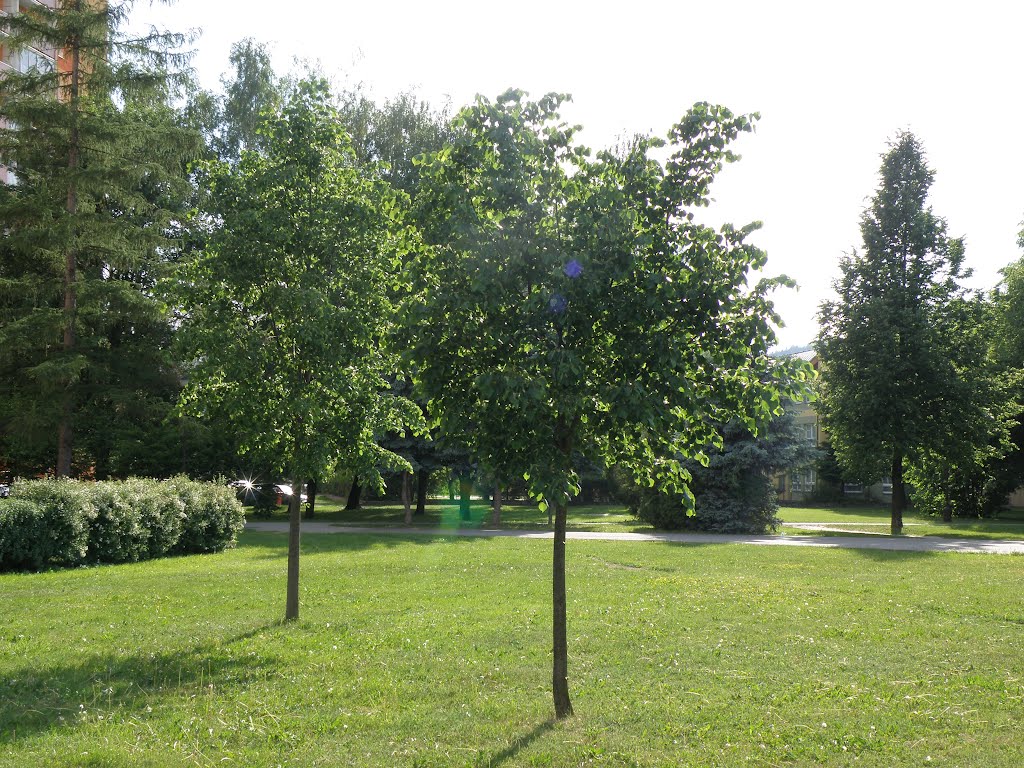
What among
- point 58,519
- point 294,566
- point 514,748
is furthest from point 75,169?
point 514,748

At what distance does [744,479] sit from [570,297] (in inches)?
878

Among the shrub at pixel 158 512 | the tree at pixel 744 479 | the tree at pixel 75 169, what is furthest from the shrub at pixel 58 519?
the tree at pixel 744 479

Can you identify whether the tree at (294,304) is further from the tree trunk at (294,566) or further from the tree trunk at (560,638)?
the tree trunk at (560,638)

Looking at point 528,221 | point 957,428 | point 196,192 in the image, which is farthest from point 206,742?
point 957,428

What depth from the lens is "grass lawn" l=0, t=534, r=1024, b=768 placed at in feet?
19.1

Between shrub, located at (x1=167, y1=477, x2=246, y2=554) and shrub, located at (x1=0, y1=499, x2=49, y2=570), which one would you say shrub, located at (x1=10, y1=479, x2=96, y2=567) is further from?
shrub, located at (x1=167, y1=477, x2=246, y2=554)

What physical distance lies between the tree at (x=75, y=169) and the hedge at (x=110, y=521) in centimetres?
473

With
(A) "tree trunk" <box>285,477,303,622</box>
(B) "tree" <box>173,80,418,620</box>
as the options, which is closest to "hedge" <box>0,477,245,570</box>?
(B) "tree" <box>173,80,418,620</box>

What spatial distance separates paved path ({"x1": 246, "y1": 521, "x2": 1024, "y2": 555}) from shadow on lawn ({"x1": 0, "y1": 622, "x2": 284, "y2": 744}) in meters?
15.4

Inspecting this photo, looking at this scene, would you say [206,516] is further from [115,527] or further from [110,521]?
[110,521]

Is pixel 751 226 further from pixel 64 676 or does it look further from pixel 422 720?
pixel 64 676

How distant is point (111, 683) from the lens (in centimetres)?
746

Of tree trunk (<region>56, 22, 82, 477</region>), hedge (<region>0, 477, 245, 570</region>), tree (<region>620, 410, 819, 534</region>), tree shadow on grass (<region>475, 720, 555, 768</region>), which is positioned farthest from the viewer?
tree (<region>620, 410, 819, 534</region>)

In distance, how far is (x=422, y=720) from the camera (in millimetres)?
6367
